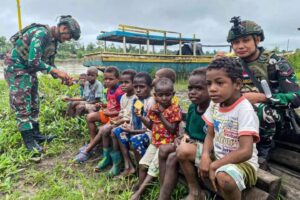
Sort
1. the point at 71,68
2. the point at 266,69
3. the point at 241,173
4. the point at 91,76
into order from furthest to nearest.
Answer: the point at 71,68 < the point at 91,76 < the point at 266,69 < the point at 241,173

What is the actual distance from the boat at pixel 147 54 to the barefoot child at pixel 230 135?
8.57 metres

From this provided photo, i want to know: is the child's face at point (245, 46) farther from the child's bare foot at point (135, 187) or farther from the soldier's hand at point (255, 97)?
the child's bare foot at point (135, 187)

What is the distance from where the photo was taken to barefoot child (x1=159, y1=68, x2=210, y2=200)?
2307 millimetres

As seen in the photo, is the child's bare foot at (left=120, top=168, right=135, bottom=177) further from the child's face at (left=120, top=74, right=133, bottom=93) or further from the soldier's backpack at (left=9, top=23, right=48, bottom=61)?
the soldier's backpack at (left=9, top=23, right=48, bottom=61)

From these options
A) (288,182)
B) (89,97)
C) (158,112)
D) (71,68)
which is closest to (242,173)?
(288,182)

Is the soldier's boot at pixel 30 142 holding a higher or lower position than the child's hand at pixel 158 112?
lower

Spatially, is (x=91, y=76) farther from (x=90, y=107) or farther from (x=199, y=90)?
(x=199, y=90)

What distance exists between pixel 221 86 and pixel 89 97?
349 cm

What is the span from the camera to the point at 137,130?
3.24 metres

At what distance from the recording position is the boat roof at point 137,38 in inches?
428

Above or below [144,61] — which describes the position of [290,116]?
below

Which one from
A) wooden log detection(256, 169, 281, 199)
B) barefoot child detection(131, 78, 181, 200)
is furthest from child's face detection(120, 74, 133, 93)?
wooden log detection(256, 169, 281, 199)

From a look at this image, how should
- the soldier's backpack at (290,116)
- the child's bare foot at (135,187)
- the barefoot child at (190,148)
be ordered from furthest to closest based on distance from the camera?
the child's bare foot at (135,187), the soldier's backpack at (290,116), the barefoot child at (190,148)

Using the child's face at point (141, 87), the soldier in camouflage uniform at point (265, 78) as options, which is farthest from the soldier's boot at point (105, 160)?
the soldier in camouflage uniform at point (265, 78)
